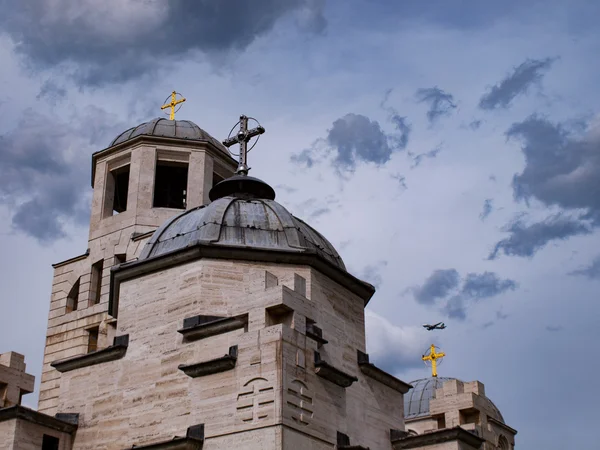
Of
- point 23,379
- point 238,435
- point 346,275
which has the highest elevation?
point 346,275

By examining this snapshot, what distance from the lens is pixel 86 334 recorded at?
34719 mm

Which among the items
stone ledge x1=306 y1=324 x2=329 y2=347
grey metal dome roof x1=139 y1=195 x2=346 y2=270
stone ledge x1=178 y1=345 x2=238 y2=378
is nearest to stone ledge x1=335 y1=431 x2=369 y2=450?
stone ledge x1=306 y1=324 x2=329 y2=347

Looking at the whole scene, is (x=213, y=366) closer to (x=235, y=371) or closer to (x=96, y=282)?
(x=235, y=371)

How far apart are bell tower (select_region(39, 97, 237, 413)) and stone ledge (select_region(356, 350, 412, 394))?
11.0 metres

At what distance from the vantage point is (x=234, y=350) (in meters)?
22.2

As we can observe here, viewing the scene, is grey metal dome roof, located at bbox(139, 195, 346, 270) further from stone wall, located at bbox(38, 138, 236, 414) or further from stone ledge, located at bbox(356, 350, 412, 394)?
stone wall, located at bbox(38, 138, 236, 414)

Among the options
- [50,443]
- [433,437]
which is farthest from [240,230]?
[433,437]

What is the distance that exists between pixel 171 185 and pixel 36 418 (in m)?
15.5

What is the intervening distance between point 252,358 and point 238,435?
5.59ft

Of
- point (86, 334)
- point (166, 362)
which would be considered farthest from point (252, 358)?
point (86, 334)

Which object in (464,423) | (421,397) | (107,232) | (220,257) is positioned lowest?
(464,423)

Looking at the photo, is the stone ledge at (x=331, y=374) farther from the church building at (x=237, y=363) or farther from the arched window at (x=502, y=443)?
the arched window at (x=502, y=443)

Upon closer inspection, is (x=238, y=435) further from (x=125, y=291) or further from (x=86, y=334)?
(x=86, y=334)

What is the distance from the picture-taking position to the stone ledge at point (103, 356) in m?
24.8
